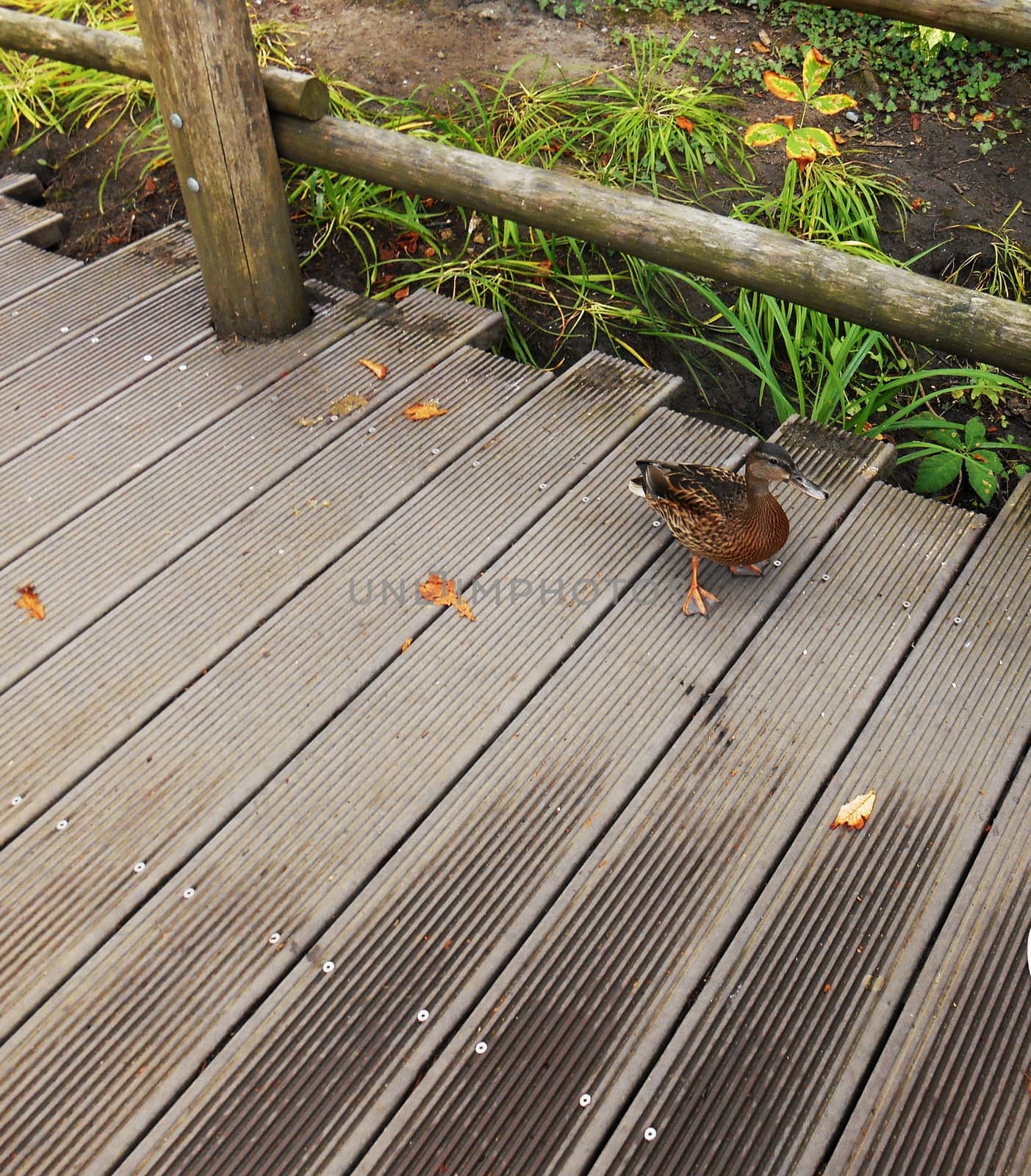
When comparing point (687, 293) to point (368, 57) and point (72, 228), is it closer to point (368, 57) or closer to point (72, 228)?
point (368, 57)

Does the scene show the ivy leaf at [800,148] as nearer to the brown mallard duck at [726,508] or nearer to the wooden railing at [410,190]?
the wooden railing at [410,190]

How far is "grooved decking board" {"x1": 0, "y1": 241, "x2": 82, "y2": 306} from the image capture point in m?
3.81

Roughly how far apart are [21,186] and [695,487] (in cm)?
344

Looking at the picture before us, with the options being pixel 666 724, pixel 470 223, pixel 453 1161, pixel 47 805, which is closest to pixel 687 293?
pixel 470 223

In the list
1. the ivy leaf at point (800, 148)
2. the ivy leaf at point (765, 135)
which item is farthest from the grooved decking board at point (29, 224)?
the ivy leaf at point (800, 148)

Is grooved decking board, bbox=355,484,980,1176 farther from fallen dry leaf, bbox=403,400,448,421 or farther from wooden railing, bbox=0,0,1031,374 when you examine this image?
fallen dry leaf, bbox=403,400,448,421

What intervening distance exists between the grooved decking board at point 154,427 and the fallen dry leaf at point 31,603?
0.15 m

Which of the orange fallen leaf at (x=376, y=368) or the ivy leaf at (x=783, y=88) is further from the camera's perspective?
the ivy leaf at (x=783, y=88)

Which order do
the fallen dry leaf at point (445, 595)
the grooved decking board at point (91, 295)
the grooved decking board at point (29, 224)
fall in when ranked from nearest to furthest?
the fallen dry leaf at point (445, 595) → the grooved decking board at point (91, 295) → the grooved decking board at point (29, 224)

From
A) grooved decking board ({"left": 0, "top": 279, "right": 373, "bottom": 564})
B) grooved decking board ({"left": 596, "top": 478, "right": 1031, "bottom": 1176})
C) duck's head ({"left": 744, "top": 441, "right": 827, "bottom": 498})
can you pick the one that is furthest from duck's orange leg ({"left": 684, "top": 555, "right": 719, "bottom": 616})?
grooved decking board ({"left": 0, "top": 279, "right": 373, "bottom": 564})

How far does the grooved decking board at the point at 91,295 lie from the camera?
358cm

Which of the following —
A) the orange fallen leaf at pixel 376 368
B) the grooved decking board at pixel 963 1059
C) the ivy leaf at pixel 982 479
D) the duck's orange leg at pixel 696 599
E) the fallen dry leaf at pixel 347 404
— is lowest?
the grooved decking board at pixel 963 1059

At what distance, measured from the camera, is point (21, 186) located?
440 cm

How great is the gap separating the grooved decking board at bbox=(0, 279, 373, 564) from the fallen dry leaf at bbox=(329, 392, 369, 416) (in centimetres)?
11
